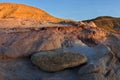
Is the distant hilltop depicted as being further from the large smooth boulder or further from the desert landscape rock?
the large smooth boulder

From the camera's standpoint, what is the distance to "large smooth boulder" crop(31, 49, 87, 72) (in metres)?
8.18

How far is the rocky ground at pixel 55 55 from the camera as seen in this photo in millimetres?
8148

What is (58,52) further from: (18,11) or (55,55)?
(18,11)

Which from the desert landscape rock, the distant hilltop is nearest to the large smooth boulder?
the desert landscape rock

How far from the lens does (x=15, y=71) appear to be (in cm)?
833

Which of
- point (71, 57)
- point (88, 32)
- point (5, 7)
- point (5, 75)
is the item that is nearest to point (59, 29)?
point (88, 32)

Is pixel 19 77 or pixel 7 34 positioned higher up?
pixel 7 34

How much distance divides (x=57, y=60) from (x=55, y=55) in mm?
127

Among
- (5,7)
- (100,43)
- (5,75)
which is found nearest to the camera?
(5,75)

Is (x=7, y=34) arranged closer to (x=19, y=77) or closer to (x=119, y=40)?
(x=19, y=77)

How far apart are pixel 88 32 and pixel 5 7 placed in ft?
95.1

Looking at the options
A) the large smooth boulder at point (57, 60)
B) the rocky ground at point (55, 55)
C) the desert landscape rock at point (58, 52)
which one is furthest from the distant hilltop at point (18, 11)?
the large smooth boulder at point (57, 60)

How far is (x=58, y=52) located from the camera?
27.5ft

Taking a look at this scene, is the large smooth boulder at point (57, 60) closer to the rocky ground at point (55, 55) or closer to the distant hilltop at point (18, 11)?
the rocky ground at point (55, 55)
